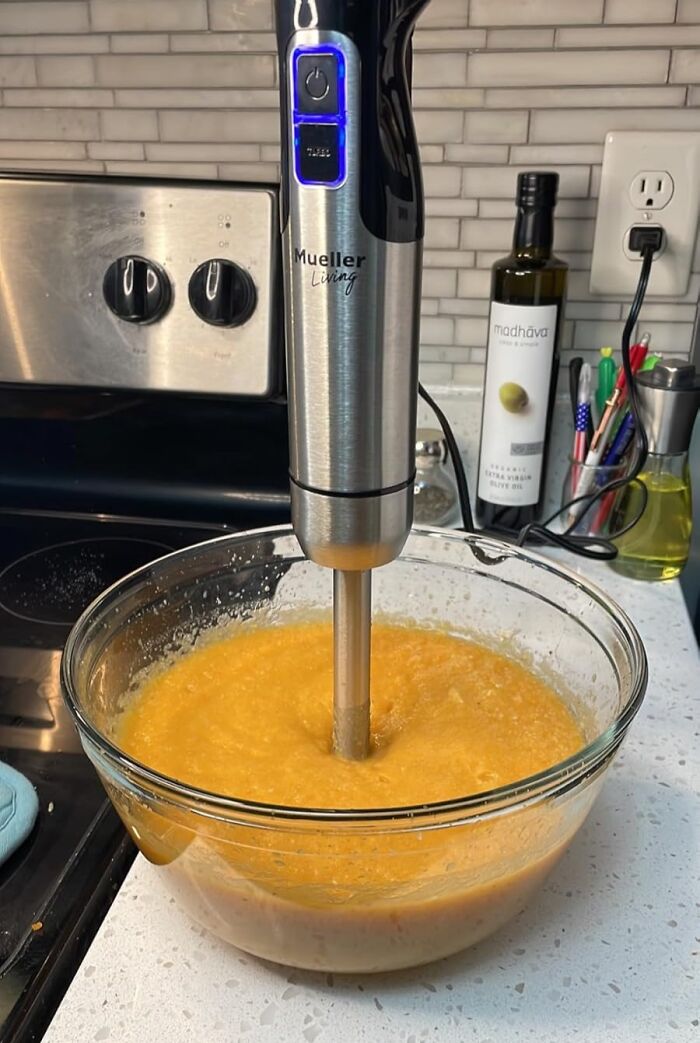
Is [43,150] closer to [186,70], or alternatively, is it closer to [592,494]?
[186,70]

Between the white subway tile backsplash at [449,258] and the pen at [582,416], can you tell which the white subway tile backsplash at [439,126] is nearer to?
the white subway tile backsplash at [449,258]

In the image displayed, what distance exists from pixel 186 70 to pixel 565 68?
1.10ft

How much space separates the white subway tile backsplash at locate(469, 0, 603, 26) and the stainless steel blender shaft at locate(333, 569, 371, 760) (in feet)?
1.92

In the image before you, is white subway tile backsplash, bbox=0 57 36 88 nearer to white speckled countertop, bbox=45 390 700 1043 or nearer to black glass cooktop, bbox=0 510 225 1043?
black glass cooktop, bbox=0 510 225 1043

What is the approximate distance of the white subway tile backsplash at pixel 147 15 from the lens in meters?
0.81

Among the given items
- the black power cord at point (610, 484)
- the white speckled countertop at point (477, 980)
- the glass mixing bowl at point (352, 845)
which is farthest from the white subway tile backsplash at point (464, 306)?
the white speckled countertop at point (477, 980)

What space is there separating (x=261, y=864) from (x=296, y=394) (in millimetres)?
203

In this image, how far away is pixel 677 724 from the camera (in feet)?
1.98

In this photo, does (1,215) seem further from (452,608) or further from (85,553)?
(452,608)

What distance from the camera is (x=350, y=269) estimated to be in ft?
1.04

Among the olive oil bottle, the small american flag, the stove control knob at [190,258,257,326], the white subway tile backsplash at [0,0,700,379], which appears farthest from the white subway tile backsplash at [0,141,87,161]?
the small american flag

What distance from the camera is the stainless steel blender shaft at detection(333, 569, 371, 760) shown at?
1.36 feet

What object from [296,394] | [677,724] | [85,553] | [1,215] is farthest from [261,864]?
[1,215]

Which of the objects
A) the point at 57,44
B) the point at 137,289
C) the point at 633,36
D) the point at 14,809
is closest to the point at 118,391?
the point at 137,289
